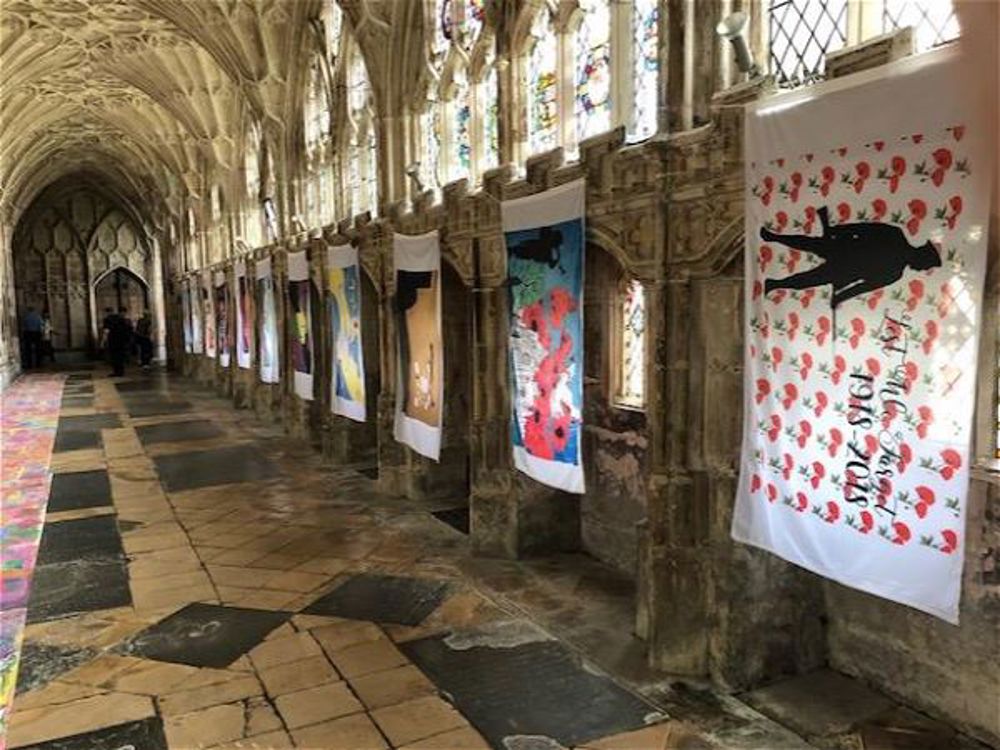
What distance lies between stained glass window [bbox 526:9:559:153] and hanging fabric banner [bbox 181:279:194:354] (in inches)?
689

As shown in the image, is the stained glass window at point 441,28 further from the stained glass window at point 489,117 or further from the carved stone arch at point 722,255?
the carved stone arch at point 722,255

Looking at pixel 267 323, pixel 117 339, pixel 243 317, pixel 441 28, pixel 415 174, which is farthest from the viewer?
pixel 117 339

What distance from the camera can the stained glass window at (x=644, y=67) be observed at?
4.66 metres

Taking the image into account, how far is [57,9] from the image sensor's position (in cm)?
1294

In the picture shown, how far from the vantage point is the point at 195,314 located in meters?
20.5

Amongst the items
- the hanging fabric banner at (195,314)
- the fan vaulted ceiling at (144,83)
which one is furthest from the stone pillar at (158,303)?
the hanging fabric banner at (195,314)

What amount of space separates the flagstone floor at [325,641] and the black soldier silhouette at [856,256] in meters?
2.01

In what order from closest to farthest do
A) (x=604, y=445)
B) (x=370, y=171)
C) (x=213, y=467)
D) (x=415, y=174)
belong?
(x=604, y=445)
(x=415, y=174)
(x=370, y=171)
(x=213, y=467)

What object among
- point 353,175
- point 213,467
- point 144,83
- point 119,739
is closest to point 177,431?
point 213,467

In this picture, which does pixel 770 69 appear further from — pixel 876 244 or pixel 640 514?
pixel 640 514

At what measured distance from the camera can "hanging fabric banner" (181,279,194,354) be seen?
846 inches

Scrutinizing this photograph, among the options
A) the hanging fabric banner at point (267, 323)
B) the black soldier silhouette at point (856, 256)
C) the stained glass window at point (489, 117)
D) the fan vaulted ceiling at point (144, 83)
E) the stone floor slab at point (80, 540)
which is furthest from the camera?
the hanging fabric banner at point (267, 323)

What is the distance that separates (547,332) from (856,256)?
235 centimetres

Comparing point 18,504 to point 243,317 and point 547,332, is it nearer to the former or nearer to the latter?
point 547,332
